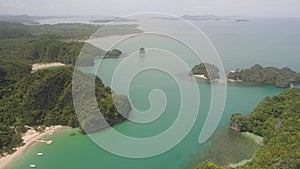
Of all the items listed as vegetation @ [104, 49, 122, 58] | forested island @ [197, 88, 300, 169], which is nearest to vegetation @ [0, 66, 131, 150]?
forested island @ [197, 88, 300, 169]

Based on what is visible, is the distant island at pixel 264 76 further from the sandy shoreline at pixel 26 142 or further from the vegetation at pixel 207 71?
the sandy shoreline at pixel 26 142

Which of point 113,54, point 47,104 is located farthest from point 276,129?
point 113,54

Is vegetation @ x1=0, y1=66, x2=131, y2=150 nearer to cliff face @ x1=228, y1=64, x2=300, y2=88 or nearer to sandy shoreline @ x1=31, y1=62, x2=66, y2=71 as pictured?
cliff face @ x1=228, y1=64, x2=300, y2=88

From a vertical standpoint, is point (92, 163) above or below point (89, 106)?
below

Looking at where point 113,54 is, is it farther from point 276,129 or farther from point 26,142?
point 276,129

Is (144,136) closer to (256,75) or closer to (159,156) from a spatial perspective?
(159,156)

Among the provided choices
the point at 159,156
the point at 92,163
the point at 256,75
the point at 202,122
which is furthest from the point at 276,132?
the point at 256,75
